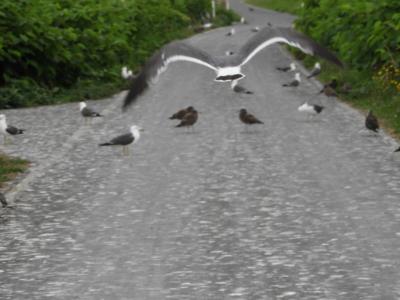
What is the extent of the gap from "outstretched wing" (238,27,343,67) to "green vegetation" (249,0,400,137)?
12.3 feet

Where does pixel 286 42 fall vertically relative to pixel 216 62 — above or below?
above

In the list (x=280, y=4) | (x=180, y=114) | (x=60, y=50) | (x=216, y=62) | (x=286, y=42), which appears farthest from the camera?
(x=280, y=4)

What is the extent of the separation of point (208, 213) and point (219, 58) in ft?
20.4

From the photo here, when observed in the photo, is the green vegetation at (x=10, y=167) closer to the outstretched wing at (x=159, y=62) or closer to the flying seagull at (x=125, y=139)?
the flying seagull at (x=125, y=139)

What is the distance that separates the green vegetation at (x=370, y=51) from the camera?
20859 mm

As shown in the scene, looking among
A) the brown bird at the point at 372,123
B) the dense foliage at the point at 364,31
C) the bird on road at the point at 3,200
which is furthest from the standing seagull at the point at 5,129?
the dense foliage at the point at 364,31

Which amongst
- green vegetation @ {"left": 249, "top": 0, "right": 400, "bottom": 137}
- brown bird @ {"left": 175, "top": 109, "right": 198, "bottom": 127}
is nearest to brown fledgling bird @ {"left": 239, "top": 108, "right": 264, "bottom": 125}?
brown bird @ {"left": 175, "top": 109, "right": 198, "bottom": 127}

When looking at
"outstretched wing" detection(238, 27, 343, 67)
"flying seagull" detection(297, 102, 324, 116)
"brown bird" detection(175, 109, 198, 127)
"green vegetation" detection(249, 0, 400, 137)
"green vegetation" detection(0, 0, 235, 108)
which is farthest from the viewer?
"green vegetation" detection(0, 0, 235, 108)

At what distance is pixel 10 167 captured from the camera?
551 inches

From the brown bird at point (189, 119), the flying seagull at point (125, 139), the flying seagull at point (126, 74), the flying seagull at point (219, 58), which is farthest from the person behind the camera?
the flying seagull at point (126, 74)

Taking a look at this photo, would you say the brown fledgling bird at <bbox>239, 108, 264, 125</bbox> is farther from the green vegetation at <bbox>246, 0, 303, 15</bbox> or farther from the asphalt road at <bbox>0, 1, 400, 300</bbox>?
the green vegetation at <bbox>246, 0, 303, 15</bbox>

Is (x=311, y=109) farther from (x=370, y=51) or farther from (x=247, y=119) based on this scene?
(x=370, y=51)

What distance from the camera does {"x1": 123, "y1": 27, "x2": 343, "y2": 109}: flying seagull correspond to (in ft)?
46.7

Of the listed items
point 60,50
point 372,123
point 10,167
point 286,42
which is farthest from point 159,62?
point 60,50
